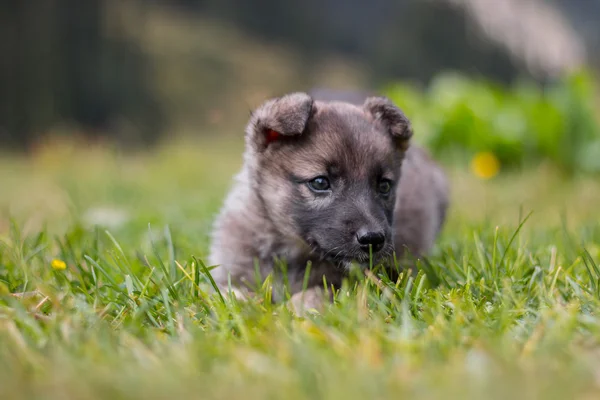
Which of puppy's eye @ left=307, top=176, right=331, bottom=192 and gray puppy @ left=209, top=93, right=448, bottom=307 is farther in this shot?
puppy's eye @ left=307, top=176, right=331, bottom=192

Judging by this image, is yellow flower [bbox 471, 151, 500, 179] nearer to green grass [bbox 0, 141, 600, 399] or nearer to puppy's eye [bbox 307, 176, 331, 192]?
green grass [bbox 0, 141, 600, 399]

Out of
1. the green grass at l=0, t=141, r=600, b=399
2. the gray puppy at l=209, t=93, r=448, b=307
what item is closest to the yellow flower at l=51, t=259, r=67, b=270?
the green grass at l=0, t=141, r=600, b=399

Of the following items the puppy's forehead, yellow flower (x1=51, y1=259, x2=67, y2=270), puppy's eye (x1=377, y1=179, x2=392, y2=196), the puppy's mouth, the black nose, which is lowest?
yellow flower (x1=51, y1=259, x2=67, y2=270)

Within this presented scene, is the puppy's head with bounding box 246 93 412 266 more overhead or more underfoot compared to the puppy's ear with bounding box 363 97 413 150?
more underfoot

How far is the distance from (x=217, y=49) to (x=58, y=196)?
38.4 feet

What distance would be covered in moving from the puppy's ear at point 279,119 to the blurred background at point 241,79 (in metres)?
0.27

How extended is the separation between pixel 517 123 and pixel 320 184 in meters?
4.09

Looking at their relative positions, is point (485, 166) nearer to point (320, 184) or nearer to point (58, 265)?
point (320, 184)

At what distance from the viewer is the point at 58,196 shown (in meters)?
5.95

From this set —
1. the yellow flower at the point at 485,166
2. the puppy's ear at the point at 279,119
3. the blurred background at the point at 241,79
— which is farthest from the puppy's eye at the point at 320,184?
the yellow flower at the point at 485,166

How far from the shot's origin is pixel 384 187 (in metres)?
2.89

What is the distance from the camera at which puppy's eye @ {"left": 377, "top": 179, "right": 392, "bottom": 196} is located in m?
2.86

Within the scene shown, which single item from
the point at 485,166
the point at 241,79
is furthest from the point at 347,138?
the point at 241,79

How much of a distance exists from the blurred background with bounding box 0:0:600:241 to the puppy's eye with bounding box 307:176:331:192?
2.18 ft
